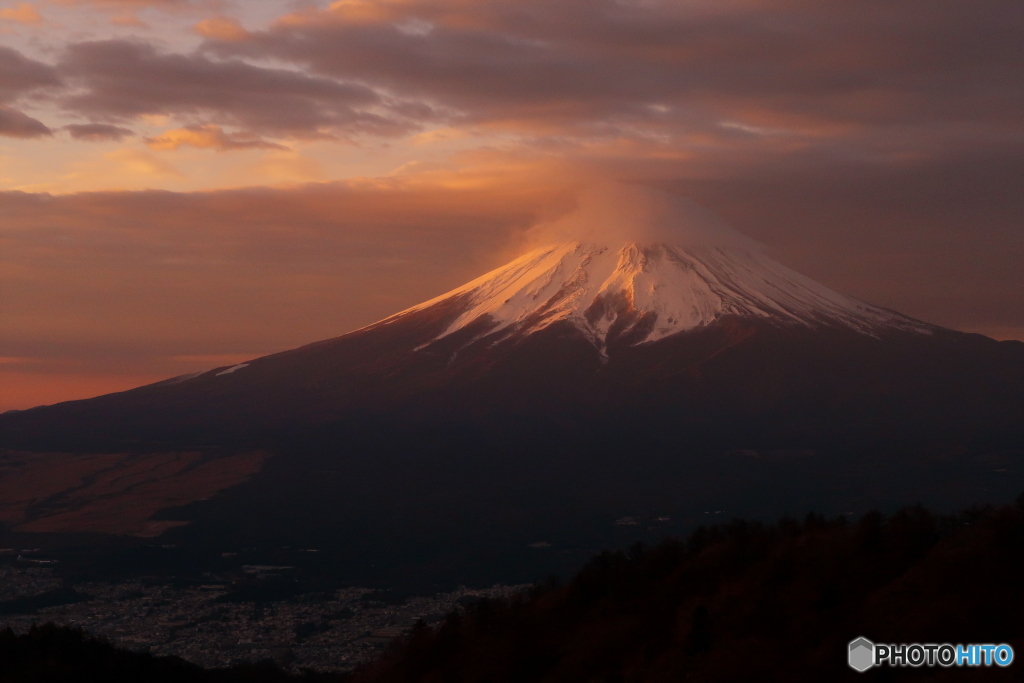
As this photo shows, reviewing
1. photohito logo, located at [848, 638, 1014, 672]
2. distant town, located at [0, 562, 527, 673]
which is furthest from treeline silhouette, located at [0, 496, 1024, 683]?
distant town, located at [0, 562, 527, 673]

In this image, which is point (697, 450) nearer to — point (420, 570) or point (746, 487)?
point (746, 487)

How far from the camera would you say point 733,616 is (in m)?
36.3

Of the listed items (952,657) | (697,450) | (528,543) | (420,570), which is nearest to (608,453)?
(697,450)

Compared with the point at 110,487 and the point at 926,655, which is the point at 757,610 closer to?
the point at 926,655

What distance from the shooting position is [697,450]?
18988 centimetres

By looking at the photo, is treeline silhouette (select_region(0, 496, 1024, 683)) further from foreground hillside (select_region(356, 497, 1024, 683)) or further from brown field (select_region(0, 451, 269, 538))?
brown field (select_region(0, 451, 269, 538))

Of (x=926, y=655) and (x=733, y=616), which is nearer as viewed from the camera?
(x=926, y=655)

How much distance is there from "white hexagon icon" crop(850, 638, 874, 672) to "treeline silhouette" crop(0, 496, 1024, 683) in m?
0.39

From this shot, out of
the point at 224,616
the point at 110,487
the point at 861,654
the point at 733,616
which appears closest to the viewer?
the point at 861,654

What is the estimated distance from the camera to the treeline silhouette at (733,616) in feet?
103

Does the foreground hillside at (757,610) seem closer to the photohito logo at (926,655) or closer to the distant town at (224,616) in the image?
the photohito logo at (926,655)

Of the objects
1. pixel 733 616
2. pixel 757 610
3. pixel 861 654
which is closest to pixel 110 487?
pixel 733 616

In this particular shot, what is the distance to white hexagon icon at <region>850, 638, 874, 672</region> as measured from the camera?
1167 inches

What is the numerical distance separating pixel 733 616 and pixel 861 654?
21.3 ft
